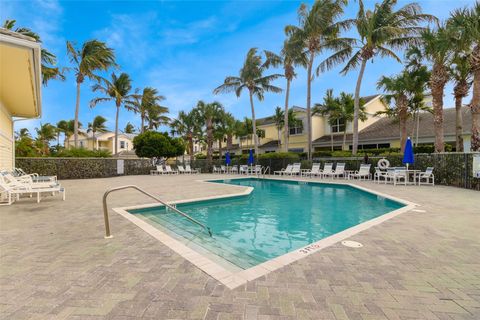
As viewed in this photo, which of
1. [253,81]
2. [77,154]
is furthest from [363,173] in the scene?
[77,154]

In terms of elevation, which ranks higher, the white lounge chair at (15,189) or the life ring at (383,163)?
the life ring at (383,163)

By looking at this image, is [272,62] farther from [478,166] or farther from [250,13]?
[478,166]

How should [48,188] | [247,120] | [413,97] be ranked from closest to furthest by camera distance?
[48,188] < [413,97] < [247,120]

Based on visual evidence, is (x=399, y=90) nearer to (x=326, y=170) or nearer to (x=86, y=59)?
(x=326, y=170)

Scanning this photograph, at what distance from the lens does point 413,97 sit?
67.3 ft

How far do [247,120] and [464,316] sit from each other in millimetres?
34234

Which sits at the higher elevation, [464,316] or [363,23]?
[363,23]

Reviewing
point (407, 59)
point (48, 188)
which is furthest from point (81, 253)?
point (407, 59)

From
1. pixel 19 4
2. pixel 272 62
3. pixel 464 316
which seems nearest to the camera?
pixel 464 316

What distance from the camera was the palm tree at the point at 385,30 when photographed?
16.3 m

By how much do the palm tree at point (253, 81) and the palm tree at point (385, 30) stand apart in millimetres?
8771

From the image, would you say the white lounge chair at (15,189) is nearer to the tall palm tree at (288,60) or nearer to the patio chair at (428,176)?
the patio chair at (428,176)

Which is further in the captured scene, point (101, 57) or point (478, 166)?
point (101, 57)

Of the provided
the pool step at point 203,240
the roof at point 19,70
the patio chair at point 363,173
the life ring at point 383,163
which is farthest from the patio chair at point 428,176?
the roof at point 19,70
